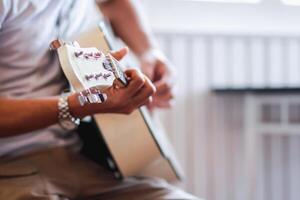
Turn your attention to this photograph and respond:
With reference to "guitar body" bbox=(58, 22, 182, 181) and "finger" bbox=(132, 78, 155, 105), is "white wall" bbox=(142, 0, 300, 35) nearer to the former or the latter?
"guitar body" bbox=(58, 22, 182, 181)

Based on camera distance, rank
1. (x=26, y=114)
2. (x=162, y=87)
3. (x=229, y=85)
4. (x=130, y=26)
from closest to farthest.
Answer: (x=26, y=114) → (x=162, y=87) → (x=130, y=26) → (x=229, y=85)

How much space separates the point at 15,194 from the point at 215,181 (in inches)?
47.9

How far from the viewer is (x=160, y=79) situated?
3.63 feet

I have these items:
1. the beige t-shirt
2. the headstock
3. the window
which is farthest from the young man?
the window

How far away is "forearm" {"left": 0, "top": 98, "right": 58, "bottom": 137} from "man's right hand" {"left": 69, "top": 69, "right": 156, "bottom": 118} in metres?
0.05

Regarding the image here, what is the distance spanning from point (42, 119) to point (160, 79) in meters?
0.37

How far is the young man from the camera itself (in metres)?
0.80

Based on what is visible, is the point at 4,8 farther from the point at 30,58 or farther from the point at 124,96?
the point at 124,96

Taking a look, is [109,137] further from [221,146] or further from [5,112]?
[221,146]

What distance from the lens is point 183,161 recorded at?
189 cm

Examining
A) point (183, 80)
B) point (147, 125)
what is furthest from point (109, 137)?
point (183, 80)

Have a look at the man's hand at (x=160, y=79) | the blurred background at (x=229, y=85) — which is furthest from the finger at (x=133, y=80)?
the blurred background at (x=229, y=85)

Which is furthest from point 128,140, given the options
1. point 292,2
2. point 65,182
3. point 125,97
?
point 292,2

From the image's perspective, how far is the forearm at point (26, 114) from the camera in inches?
31.3
